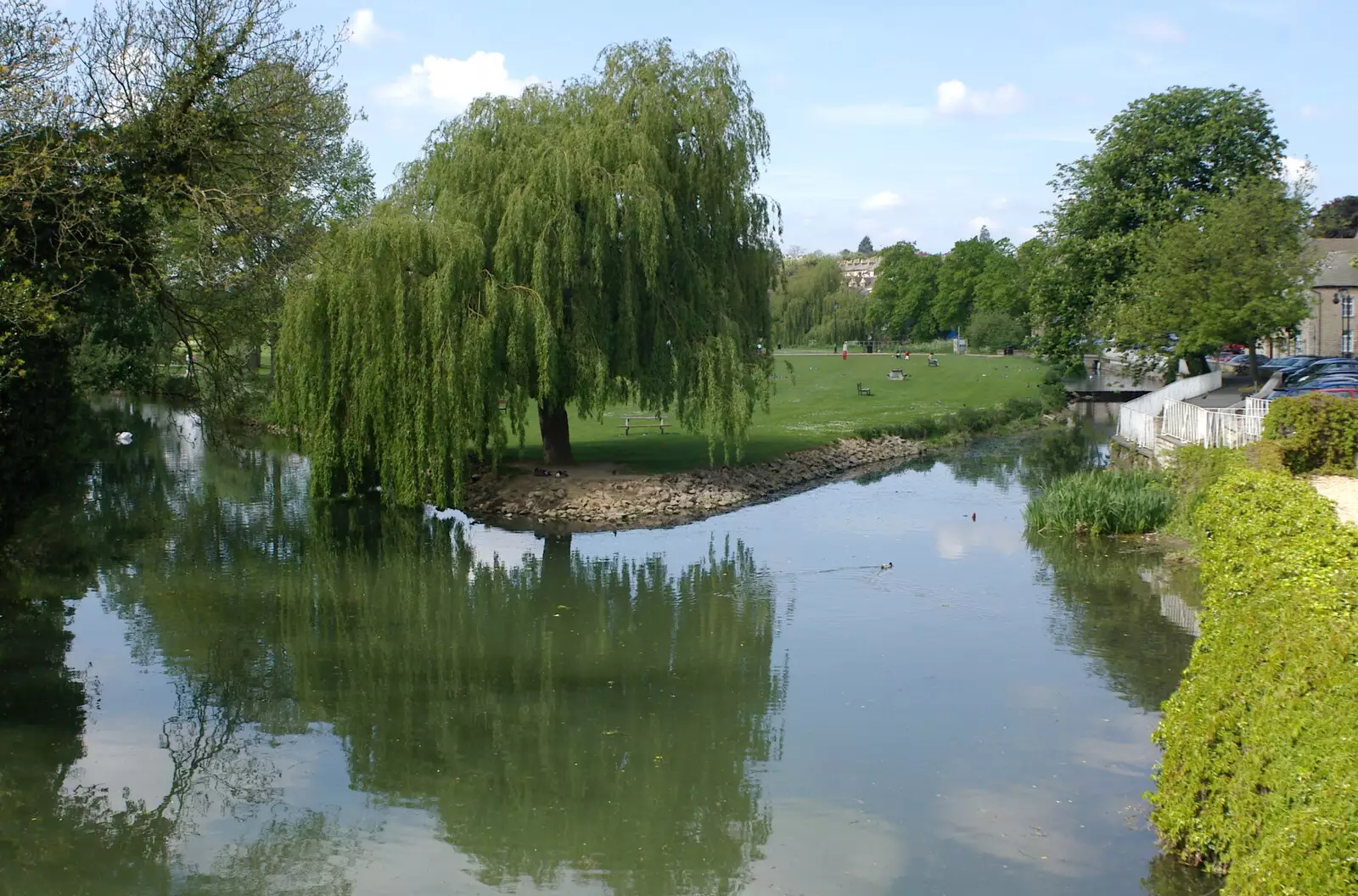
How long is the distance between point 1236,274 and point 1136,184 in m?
7.42

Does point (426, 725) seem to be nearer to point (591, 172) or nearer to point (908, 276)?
point (591, 172)

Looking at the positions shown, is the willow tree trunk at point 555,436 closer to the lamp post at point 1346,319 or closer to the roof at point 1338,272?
the roof at point 1338,272

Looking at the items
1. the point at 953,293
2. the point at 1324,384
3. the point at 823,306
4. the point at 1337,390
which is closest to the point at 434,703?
the point at 1337,390

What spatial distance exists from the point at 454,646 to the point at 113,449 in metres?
24.8

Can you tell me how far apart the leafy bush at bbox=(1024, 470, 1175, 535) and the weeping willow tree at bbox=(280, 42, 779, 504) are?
762 centimetres

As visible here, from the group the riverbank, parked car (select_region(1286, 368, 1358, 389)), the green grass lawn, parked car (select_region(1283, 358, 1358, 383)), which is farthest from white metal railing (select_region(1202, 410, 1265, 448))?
parked car (select_region(1283, 358, 1358, 383))

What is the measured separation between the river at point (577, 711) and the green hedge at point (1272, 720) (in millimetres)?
1060

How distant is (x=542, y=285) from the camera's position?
27156 millimetres

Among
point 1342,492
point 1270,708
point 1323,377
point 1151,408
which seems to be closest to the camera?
point 1270,708

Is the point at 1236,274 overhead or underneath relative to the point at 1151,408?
overhead

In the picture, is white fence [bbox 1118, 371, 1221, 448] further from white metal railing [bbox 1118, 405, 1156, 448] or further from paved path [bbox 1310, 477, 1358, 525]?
paved path [bbox 1310, 477, 1358, 525]

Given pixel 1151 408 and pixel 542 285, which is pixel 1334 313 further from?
pixel 542 285

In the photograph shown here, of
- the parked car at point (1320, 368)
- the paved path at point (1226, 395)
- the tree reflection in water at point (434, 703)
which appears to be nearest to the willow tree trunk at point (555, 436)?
the tree reflection in water at point (434, 703)

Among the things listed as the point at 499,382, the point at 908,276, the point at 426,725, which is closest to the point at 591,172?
the point at 499,382
